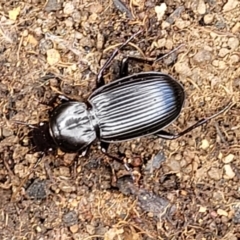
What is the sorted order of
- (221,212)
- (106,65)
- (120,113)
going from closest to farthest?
(120,113)
(106,65)
(221,212)

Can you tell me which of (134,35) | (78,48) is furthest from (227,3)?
(78,48)

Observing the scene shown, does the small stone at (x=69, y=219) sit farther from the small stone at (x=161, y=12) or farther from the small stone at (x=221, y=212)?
the small stone at (x=161, y=12)

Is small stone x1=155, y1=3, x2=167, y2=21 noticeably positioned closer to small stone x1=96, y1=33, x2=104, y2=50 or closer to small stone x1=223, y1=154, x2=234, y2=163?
small stone x1=96, y1=33, x2=104, y2=50

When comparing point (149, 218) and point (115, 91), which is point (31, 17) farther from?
point (149, 218)

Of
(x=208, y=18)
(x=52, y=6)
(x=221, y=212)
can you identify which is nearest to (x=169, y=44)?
(x=208, y=18)

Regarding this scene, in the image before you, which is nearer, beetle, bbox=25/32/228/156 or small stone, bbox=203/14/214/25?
beetle, bbox=25/32/228/156

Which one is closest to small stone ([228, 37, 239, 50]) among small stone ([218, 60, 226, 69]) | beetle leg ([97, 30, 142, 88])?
small stone ([218, 60, 226, 69])

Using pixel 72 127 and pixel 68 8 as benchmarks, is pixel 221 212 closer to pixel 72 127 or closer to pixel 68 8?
pixel 72 127
